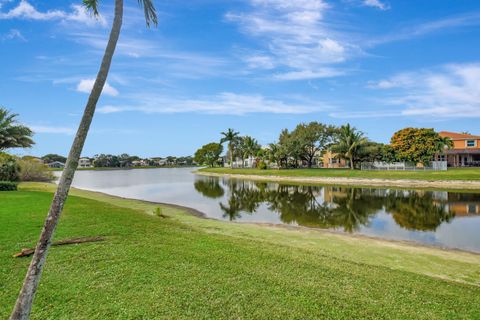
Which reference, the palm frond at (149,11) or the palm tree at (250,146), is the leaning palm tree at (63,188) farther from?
the palm tree at (250,146)

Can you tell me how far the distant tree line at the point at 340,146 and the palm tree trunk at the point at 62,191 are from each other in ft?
185

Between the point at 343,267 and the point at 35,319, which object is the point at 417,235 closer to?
the point at 343,267

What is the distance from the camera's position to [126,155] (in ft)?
572

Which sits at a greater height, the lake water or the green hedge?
the green hedge

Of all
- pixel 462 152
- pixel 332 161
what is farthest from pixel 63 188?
pixel 332 161

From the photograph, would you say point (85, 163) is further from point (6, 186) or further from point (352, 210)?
point (352, 210)

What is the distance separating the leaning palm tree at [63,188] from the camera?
3.52m

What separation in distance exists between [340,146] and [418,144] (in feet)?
41.5

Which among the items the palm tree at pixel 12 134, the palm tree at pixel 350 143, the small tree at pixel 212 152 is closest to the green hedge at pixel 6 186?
the palm tree at pixel 12 134

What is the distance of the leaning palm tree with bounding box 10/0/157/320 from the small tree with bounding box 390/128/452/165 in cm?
5650

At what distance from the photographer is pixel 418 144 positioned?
52594 millimetres

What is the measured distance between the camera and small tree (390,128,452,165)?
51406mm

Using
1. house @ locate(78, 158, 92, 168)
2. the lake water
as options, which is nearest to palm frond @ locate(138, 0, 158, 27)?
the lake water

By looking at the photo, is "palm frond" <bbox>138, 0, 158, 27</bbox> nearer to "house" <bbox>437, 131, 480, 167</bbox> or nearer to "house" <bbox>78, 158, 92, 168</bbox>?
"house" <bbox>437, 131, 480, 167</bbox>
